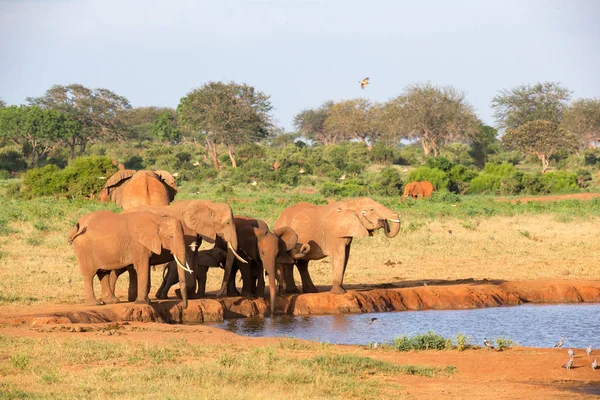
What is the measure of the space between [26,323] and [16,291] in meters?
4.29

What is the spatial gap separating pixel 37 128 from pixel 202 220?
48156mm

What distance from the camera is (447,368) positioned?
10.6 meters

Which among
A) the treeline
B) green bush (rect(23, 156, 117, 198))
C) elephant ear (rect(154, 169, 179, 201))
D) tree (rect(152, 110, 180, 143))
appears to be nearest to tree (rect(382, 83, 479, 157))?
the treeline

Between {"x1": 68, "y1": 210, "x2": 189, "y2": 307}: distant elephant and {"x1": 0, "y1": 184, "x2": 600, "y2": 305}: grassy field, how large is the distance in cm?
126

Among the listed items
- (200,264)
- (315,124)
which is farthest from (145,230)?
(315,124)

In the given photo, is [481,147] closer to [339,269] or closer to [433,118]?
[433,118]

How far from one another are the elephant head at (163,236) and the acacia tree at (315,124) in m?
80.0

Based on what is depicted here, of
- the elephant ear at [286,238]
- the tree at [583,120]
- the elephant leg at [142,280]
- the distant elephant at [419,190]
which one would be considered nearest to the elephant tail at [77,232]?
the elephant leg at [142,280]

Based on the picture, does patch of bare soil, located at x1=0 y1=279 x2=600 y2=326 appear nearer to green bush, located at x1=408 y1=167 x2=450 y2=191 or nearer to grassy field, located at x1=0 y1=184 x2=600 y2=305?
grassy field, located at x1=0 y1=184 x2=600 y2=305

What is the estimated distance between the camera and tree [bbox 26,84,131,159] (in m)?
67.9

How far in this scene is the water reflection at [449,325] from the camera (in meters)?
14.2

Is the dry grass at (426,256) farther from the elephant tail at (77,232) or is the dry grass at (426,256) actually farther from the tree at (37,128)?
the tree at (37,128)

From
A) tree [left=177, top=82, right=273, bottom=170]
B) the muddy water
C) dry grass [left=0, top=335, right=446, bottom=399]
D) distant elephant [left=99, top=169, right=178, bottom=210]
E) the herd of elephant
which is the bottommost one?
the muddy water

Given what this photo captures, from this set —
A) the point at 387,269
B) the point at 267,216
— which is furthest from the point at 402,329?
the point at 267,216
